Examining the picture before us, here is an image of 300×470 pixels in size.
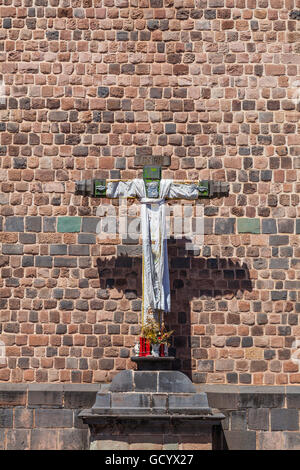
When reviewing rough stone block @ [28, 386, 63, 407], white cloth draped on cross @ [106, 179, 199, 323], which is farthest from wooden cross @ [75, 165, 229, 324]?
rough stone block @ [28, 386, 63, 407]

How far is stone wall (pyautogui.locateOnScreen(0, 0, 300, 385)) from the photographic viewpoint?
39.4 feet

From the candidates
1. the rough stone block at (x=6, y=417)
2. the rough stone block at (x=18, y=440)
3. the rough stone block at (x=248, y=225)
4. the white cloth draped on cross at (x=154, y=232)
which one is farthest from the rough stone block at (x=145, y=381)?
the rough stone block at (x=248, y=225)

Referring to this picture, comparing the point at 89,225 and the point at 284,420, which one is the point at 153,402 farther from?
the point at 89,225

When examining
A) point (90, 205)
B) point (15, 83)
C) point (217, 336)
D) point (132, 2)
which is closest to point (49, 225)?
point (90, 205)

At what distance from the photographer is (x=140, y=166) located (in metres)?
12.4

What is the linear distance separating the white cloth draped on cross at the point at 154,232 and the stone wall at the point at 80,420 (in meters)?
1.77

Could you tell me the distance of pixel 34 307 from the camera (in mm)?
12070

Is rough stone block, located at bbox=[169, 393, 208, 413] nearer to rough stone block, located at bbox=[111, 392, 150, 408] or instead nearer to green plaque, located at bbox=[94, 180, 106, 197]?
rough stone block, located at bbox=[111, 392, 150, 408]

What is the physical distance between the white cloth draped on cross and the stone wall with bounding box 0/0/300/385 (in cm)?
109

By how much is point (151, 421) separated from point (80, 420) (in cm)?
193

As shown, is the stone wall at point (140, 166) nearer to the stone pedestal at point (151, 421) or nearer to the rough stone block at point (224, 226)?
the rough stone block at point (224, 226)

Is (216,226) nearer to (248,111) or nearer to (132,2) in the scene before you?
(248,111)

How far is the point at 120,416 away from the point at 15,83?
240 inches

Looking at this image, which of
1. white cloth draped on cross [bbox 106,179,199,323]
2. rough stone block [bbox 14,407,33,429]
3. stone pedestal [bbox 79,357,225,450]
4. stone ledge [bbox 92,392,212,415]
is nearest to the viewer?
stone pedestal [bbox 79,357,225,450]
